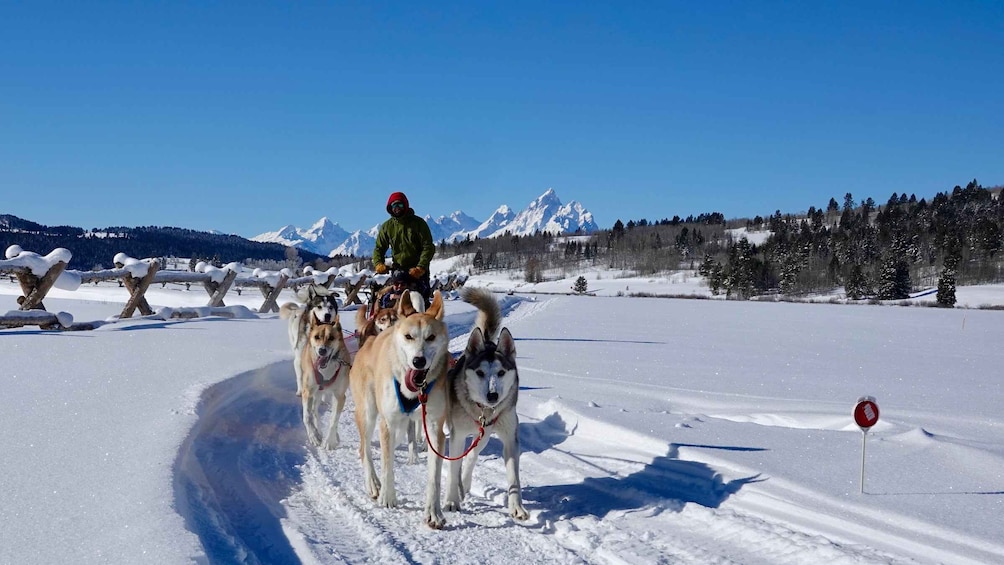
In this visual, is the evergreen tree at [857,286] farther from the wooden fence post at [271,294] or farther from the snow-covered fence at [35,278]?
the snow-covered fence at [35,278]

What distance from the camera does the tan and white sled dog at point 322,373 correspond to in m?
6.27

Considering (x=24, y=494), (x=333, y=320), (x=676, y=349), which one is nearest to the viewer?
(x=24, y=494)

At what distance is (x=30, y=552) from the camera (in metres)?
2.68

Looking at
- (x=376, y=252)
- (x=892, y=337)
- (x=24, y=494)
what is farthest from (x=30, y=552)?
(x=892, y=337)

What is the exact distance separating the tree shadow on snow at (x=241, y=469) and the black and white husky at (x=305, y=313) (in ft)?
1.88

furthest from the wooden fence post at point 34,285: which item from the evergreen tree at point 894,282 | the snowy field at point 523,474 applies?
the evergreen tree at point 894,282

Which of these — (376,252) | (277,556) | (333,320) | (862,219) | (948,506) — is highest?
(862,219)

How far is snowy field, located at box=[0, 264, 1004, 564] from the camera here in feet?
11.2

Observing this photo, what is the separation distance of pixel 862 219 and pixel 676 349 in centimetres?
15972

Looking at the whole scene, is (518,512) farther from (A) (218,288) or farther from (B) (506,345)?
(A) (218,288)

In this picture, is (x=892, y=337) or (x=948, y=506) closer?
(x=948, y=506)

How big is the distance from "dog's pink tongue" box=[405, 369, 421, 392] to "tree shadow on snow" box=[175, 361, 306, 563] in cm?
113

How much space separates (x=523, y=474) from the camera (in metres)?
5.34

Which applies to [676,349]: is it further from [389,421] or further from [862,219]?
[862,219]
